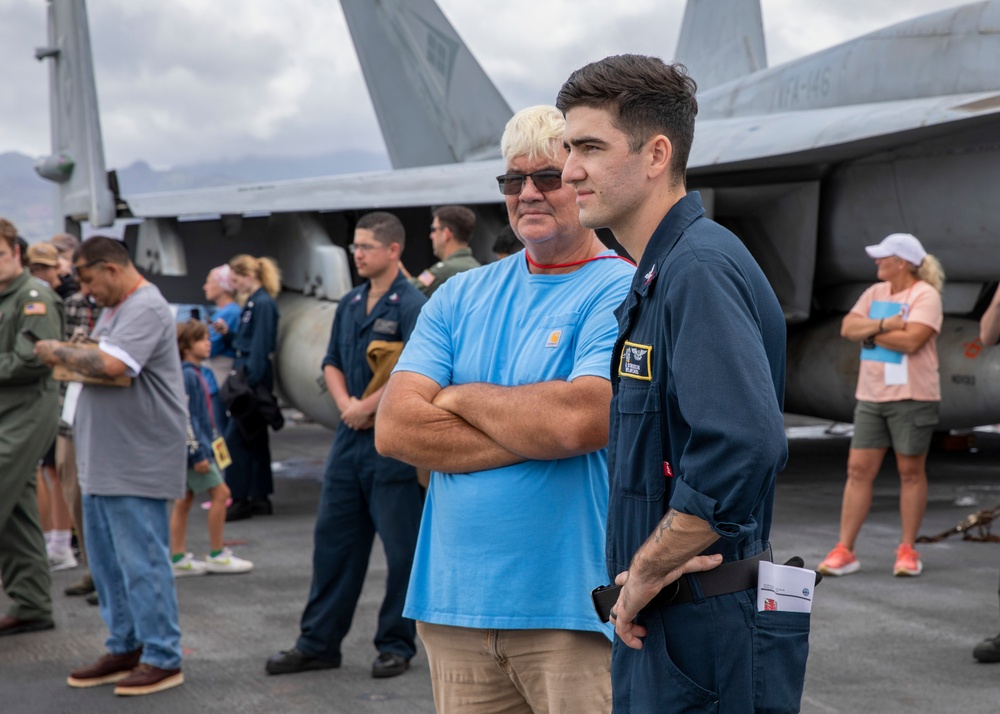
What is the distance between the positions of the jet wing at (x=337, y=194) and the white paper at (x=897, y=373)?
414 centimetres

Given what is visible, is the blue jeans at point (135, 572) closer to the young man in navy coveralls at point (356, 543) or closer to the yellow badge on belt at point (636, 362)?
the young man in navy coveralls at point (356, 543)

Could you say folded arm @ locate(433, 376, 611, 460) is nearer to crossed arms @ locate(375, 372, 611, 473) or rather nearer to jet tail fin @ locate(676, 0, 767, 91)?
crossed arms @ locate(375, 372, 611, 473)

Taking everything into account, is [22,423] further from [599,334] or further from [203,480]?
[599,334]

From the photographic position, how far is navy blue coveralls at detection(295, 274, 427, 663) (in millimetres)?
4363

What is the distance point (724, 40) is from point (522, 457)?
1422 centimetres

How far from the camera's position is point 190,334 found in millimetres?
6453

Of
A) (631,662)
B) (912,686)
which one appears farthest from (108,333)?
(912,686)

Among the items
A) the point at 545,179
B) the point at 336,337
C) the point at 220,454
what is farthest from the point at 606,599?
the point at 220,454

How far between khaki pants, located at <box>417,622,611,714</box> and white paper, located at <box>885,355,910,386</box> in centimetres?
405

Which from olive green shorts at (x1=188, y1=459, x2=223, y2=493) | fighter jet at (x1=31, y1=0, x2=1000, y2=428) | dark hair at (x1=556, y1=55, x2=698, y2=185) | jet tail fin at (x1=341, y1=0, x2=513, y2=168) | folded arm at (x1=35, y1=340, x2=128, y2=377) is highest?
jet tail fin at (x1=341, y1=0, x2=513, y2=168)

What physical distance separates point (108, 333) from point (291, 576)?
2.29 meters

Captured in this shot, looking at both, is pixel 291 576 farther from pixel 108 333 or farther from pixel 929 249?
pixel 929 249

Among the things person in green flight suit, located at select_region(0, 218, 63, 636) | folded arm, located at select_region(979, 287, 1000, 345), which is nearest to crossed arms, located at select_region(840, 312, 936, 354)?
folded arm, located at select_region(979, 287, 1000, 345)

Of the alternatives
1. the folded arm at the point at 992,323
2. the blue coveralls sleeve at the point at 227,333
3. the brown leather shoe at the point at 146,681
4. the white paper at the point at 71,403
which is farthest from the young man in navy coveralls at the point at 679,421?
the blue coveralls sleeve at the point at 227,333
